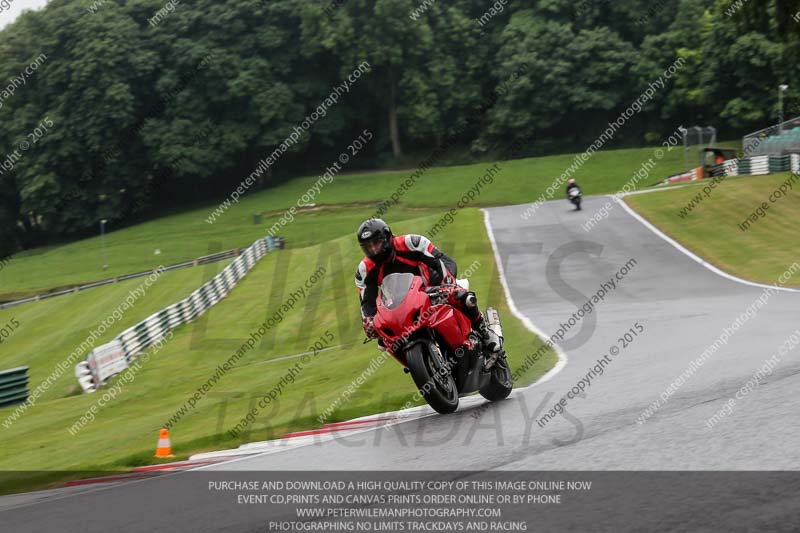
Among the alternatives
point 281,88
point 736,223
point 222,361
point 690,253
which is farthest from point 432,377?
point 281,88

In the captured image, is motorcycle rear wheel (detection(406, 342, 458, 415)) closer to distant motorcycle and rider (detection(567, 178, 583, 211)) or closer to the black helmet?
the black helmet

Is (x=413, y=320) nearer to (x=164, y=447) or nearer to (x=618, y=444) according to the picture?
(x=618, y=444)

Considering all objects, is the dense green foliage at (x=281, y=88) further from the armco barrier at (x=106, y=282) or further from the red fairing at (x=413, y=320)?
the red fairing at (x=413, y=320)

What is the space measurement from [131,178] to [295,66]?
1792cm

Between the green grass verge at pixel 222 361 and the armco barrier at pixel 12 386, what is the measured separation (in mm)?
906

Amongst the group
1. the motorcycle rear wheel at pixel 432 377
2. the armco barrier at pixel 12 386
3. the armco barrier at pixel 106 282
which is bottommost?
the armco barrier at pixel 106 282

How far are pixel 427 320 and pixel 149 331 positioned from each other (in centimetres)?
2088

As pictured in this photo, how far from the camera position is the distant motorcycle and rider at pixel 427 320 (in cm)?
855

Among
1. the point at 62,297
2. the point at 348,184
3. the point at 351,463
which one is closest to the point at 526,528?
the point at 351,463

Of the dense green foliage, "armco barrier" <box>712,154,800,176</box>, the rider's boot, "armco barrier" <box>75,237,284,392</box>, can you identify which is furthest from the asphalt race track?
the dense green foliage

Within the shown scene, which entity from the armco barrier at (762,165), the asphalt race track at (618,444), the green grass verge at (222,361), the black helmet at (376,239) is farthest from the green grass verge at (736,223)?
the black helmet at (376,239)

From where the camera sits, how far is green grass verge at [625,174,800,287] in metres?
26.6

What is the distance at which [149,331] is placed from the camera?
28.0 metres

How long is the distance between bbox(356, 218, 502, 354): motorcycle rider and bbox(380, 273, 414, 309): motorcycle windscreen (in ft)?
0.95
